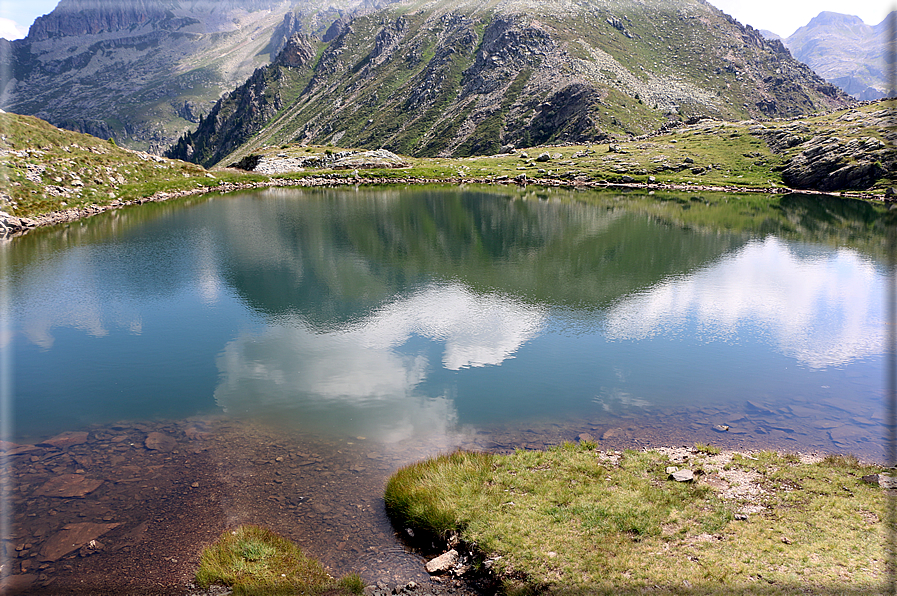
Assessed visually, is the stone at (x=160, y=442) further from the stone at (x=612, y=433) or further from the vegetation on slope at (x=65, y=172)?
the vegetation on slope at (x=65, y=172)

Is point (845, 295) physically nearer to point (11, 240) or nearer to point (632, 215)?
point (632, 215)

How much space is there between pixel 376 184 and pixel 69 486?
421 feet

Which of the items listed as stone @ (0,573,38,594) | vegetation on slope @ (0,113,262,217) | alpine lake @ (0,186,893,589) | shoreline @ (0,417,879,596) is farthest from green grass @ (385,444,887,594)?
vegetation on slope @ (0,113,262,217)

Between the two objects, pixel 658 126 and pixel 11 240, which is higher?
pixel 658 126

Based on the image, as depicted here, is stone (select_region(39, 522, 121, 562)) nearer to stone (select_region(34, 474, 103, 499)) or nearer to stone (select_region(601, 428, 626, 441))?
stone (select_region(34, 474, 103, 499))

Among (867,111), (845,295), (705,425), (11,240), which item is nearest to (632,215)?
(845,295)

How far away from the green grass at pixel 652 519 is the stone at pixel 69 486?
10.5 m

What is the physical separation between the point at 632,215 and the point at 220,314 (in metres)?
72.1

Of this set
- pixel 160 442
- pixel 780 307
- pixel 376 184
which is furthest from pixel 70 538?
pixel 376 184

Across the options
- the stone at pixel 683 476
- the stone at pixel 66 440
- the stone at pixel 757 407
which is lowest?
the stone at pixel 757 407

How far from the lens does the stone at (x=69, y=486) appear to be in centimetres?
1566

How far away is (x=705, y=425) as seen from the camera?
20625 millimetres

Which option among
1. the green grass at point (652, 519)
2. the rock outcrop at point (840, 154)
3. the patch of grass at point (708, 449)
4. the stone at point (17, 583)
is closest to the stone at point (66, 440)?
the stone at point (17, 583)

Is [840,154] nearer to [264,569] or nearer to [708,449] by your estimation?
[708,449]
